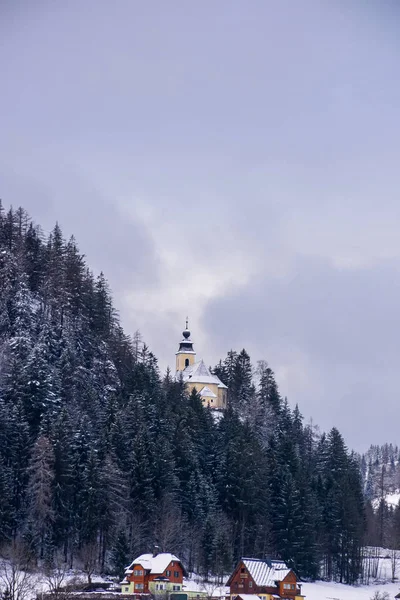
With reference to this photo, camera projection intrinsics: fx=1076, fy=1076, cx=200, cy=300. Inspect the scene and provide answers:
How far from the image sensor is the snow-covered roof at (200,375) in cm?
18738

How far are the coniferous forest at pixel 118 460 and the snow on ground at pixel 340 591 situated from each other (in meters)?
3.13

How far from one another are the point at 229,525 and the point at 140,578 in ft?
74.7

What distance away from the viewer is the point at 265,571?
106188 mm

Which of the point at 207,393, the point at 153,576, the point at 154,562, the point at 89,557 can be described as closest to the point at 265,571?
the point at 154,562

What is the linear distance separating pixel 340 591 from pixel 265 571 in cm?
1958

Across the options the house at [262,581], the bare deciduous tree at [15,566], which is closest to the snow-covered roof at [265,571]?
the house at [262,581]

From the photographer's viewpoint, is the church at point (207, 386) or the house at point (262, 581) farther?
the church at point (207, 386)

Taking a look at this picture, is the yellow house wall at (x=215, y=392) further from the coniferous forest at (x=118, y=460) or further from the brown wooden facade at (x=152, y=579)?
the brown wooden facade at (x=152, y=579)

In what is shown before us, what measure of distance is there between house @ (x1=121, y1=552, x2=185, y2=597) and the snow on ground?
61.4 feet

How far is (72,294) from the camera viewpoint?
5576 inches

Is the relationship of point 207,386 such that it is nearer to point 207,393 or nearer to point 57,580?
point 207,393

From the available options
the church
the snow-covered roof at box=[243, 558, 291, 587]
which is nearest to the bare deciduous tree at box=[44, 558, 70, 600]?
the snow-covered roof at box=[243, 558, 291, 587]

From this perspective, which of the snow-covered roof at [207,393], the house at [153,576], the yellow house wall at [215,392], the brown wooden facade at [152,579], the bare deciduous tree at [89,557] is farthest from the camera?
the yellow house wall at [215,392]

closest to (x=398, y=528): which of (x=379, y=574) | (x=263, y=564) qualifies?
(x=379, y=574)
